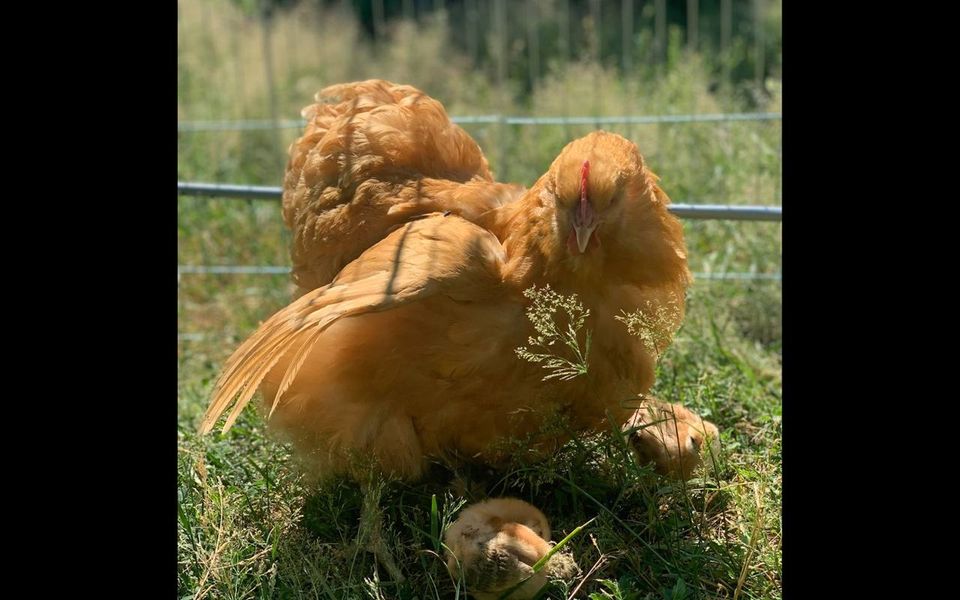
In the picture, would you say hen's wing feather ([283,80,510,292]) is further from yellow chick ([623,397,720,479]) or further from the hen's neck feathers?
yellow chick ([623,397,720,479])

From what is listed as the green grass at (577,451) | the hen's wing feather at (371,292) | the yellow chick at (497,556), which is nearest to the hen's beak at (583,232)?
the hen's wing feather at (371,292)

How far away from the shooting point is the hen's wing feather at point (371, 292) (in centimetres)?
258

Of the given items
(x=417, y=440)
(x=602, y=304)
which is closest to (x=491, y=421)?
(x=417, y=440)

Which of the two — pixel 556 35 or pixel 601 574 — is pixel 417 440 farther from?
pixel 556 35

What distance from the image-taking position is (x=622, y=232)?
2.66 m

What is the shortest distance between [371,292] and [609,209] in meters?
0.72

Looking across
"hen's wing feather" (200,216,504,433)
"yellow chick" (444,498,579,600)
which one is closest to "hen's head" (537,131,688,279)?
"hen's wing feather" (200,216,504,433)

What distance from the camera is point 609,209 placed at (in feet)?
8.48

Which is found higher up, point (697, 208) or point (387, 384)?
point (697, 208)

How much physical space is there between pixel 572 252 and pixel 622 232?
17 centimetres

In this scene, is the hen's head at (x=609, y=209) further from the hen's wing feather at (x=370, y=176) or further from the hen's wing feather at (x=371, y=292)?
the hen's wing feather at (x=370, y=176)

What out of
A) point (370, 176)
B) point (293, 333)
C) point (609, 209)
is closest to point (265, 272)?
point (370, 176)

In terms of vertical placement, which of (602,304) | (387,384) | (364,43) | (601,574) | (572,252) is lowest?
(601,574)

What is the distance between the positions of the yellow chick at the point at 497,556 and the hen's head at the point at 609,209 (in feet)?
2.53
